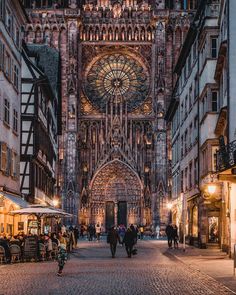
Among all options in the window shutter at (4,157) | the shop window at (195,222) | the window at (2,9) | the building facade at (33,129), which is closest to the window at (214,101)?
the shop window at (195,222)

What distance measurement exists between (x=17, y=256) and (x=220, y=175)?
11209 mm

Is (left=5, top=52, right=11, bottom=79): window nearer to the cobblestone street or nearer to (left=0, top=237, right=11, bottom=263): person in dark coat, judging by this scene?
(left=0, top=237, right=11, bottom=263): person in dark coat

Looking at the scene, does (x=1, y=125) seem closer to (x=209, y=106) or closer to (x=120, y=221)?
(x=209, y=106)

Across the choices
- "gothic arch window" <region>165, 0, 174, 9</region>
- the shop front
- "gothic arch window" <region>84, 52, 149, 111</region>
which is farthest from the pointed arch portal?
the shop front

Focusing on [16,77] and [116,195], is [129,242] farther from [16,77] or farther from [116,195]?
[116,195]

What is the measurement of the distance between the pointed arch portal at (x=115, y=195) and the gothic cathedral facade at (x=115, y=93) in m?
0.13

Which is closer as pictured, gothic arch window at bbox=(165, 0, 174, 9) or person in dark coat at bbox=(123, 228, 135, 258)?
person in dark coat at bbox=(123, 228, 135, 258)

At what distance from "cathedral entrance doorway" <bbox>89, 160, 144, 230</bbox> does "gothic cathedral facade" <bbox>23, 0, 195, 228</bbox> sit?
13 cm

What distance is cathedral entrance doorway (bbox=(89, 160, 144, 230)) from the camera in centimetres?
9969

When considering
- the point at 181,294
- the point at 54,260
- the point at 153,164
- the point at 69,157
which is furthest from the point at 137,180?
the point at 181,294

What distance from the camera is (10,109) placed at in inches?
1783

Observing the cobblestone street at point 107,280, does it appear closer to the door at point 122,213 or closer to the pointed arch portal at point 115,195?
the pointed arch portal at point 115,195

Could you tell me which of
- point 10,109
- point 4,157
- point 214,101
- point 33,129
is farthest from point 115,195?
point 4,157

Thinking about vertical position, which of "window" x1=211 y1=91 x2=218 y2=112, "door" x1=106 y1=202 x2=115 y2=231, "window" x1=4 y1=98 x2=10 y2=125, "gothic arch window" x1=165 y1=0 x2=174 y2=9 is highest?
"gothic arch window" x1=165 y1=0 x2=174 y2=9
